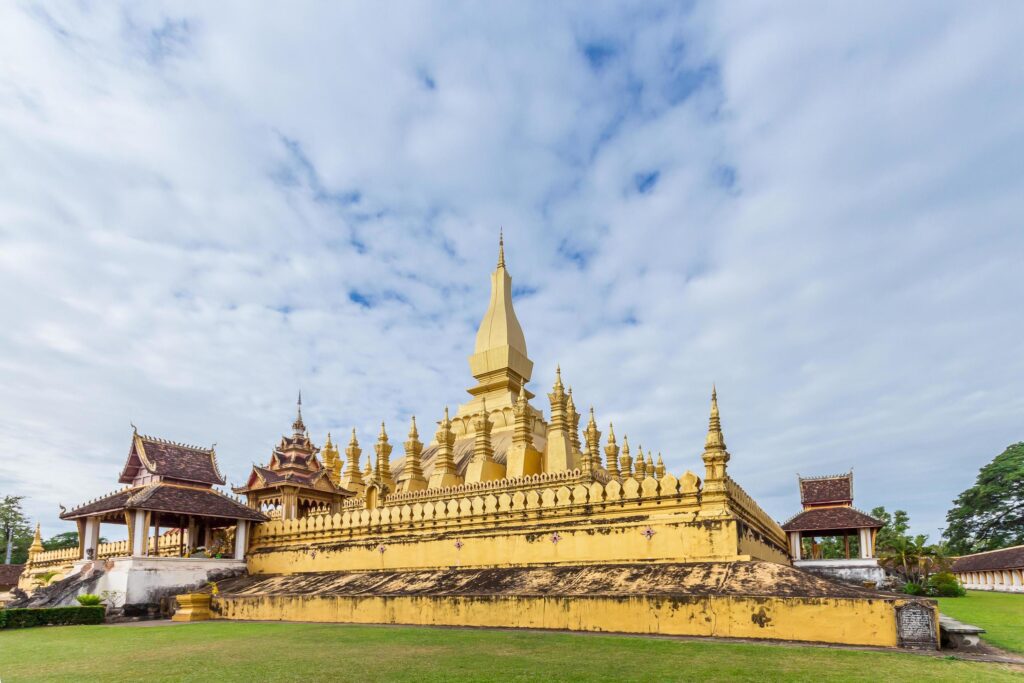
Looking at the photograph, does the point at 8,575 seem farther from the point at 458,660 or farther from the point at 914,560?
the point at 914,560

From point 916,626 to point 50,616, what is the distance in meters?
20.2

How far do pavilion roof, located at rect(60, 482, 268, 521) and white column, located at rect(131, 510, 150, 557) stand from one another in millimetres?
419

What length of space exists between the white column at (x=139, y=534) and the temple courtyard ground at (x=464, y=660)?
8.57 metres

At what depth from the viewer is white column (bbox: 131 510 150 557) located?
20484mm

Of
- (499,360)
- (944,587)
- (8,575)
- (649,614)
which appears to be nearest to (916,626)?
(649,614)

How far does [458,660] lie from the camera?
846cm

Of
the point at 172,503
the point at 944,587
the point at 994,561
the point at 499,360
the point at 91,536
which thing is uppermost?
the point at 499,360

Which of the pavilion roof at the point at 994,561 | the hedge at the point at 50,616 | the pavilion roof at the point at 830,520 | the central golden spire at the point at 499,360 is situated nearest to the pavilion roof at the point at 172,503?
the hedge at the point at 50,616

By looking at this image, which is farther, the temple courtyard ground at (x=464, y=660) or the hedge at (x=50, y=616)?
the hedge at (x=50, y=616)

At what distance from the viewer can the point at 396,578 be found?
17.4 m

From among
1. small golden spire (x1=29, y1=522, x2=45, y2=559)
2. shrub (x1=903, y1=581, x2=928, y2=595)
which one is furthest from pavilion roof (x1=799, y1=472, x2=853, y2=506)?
small golden spire (x1=29, y1=522, x2=45, y2=559)

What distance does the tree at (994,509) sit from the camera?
53.3m

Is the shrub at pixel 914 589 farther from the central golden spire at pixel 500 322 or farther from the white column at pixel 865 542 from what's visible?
the central golden spire at pixel 500 322

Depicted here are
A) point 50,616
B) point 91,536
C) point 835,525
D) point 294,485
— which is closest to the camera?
point 50,616
